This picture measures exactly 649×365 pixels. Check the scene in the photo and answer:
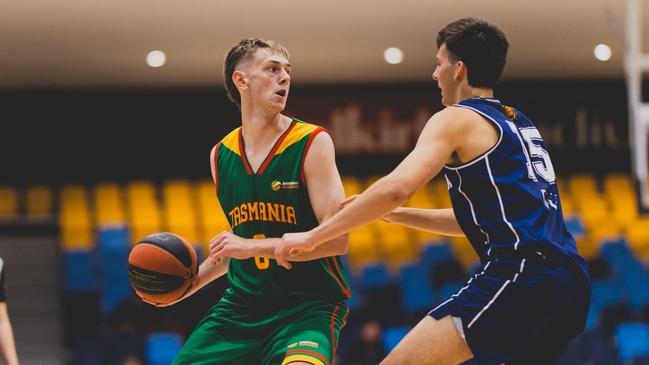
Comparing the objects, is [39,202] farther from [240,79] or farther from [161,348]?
[240,79]

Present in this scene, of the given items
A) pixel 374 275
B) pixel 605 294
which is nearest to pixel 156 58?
pixel 374 275

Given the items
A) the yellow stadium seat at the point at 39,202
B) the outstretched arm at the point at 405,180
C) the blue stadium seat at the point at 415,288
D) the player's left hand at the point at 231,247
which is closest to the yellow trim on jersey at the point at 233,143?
the player's left hand at the point at 231,247

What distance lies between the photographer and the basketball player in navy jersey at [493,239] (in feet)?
11.7

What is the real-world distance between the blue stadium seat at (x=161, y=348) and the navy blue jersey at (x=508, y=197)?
21.3ft

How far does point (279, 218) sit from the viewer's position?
4.24 m

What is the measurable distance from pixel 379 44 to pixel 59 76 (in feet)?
15.2

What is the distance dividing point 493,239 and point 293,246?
0.75 metres

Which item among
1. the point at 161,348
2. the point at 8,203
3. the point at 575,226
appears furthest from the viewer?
the point at 8,203

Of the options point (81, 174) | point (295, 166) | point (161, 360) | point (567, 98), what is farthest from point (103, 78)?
point (295, 166)

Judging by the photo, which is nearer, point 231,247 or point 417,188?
point 417,188

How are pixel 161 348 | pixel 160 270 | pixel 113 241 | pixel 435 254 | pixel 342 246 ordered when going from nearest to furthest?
1. pixel 342 246
2. pixel 160 270
3. pixel 161 348
4. pixel 113 241
5. pixel 435 254

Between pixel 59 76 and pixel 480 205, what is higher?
pixel 59 76

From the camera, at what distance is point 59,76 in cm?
1380

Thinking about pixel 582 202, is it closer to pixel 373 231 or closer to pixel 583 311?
pixel 373 231
